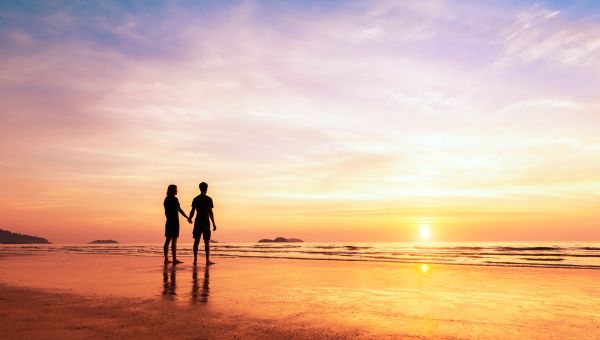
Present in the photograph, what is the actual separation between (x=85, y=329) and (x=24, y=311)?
5.16 feet

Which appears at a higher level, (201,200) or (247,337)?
(201,200)

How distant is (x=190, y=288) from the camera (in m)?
7.55

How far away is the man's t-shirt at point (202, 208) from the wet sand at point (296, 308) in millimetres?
5054

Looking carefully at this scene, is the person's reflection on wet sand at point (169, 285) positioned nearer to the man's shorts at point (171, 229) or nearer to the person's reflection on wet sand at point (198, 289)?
the person's reflection on wet sand at point (198, 289)

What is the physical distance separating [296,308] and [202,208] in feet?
30.2

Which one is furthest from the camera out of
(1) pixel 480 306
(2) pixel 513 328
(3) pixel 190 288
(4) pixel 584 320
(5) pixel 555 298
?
(3) pixel 190 288

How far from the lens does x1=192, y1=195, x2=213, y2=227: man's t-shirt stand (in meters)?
14.1

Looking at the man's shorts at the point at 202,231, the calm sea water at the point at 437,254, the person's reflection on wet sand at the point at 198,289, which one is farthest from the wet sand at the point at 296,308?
the calm sea water at the point at 437,254

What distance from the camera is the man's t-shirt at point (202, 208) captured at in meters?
14.1

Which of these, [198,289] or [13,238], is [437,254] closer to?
[198,289]

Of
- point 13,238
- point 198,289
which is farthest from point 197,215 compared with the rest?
point 13,238

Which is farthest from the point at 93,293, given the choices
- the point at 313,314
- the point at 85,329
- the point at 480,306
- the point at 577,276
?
the point at 577,276

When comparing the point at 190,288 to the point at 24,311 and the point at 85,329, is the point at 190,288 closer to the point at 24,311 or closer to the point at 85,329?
the point at 24,311

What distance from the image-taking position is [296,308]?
5.67 m
